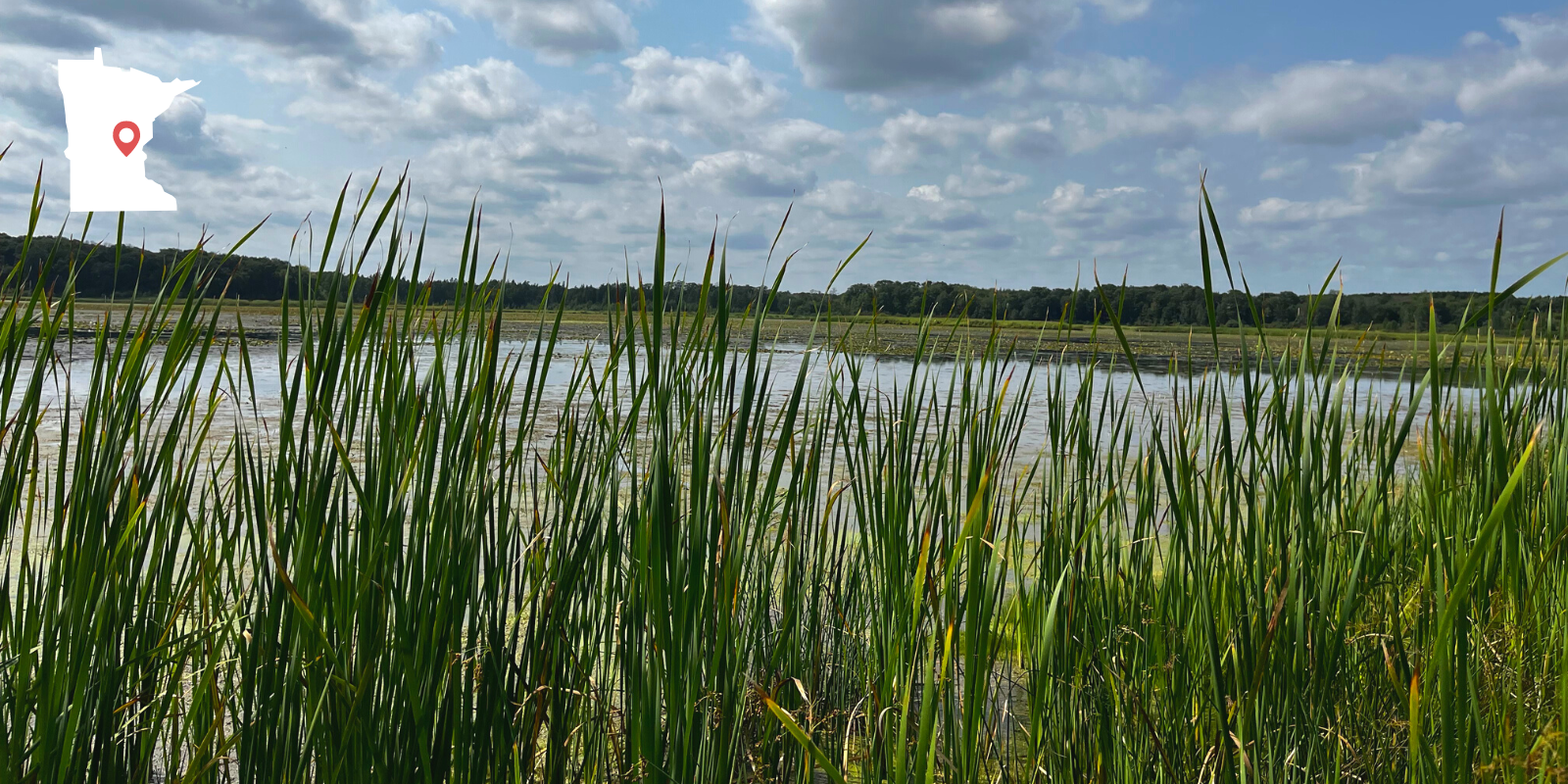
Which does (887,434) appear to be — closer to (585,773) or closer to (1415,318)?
(585,773)

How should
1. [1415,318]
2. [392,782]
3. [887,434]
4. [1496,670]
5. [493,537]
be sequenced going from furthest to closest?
1. [1496,670]
2. [1415,318]
3. [887,434]
4. [493,537]
5. [392,782]

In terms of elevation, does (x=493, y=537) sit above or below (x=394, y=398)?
below

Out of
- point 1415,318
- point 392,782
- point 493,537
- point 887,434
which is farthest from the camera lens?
point 1415,318

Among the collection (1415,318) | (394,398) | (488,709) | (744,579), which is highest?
(1415,318)

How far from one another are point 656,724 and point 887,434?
67cm

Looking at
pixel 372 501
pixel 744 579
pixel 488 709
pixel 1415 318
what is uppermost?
pixel 1415 318

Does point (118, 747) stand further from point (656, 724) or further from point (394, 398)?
point (656, 724)

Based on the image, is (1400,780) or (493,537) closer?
(493,537)

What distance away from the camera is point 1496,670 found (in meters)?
2.21

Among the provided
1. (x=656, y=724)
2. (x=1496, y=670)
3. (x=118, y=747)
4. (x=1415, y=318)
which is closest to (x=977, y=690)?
(x=656, y=724)

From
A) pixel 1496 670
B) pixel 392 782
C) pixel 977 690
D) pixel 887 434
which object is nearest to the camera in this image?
pixel 977 690

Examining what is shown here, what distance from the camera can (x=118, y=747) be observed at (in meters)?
1.42

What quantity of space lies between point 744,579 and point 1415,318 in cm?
154

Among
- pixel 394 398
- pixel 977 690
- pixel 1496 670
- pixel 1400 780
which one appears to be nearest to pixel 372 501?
pixel 394 398
